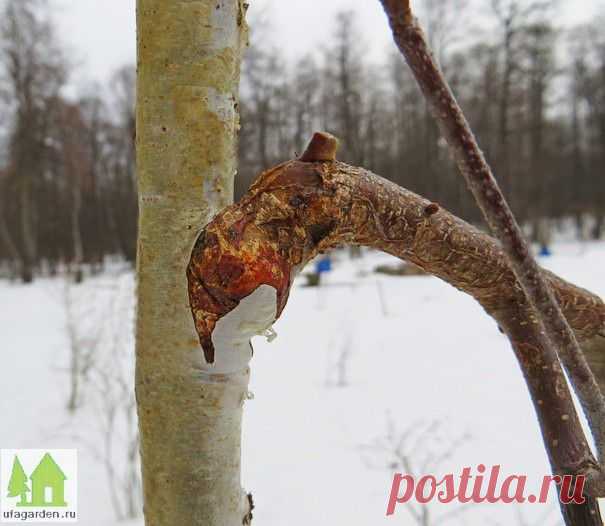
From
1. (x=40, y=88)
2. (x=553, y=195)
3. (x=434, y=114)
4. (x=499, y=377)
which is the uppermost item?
(x=40, y=88)

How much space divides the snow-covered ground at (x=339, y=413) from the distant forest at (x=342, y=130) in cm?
654

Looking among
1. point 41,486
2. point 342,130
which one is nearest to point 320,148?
point 41,486

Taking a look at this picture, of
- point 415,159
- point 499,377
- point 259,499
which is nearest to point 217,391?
point 259,499

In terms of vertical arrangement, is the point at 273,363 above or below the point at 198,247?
below

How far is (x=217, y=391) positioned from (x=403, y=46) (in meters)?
0.41

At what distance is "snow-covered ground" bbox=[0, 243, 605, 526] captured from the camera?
2783 millimetres

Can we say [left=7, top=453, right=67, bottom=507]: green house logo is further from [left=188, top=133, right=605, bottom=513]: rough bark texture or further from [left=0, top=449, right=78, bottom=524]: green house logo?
[left=188, top=133, right=605, bottom=513]: rough bark texture

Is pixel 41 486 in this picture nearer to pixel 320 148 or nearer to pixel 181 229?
pixel 181 229

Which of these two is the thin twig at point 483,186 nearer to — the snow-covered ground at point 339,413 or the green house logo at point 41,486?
the snow-covered ground at point 339,413

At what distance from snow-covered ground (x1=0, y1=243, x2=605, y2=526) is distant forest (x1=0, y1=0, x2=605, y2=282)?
257 inches

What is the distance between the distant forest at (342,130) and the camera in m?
13.9

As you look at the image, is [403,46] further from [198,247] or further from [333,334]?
[333,334]

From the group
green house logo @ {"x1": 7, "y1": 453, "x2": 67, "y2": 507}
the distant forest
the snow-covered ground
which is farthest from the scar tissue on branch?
the distant forest

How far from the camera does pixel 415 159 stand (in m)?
17.8
